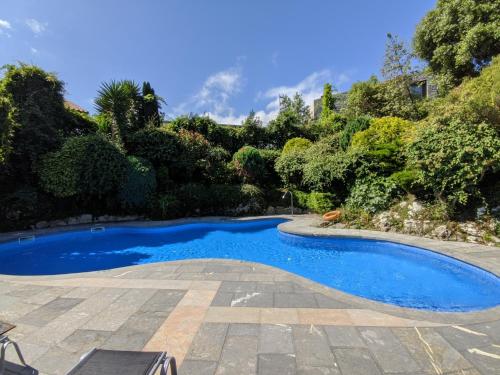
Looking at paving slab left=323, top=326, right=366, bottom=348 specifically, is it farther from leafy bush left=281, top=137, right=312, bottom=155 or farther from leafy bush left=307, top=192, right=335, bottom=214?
leafy bush left=281, top=137, right=312, bottom=155

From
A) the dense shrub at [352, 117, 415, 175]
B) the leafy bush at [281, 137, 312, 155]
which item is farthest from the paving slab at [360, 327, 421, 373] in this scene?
the leafy bush at [281, 137, 312, 155]

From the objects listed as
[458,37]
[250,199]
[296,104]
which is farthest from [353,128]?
[296,104]

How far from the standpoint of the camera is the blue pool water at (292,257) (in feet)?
14.9

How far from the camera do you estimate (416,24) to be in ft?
44.6

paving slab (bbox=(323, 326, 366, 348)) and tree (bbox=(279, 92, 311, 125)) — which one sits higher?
tree (bbox=(279, 92, 311, 125))

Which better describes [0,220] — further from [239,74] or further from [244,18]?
[239,74]

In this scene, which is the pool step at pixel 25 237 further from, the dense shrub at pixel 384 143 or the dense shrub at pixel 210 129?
the dense shrub at pixel 384 143

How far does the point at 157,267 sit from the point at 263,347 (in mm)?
3111

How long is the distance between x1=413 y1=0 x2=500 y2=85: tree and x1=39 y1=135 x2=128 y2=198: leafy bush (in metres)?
15.2

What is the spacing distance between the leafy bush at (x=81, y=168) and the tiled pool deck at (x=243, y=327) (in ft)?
18.0

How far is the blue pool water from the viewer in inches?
179

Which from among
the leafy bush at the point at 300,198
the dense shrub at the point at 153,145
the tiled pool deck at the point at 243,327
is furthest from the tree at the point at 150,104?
the tiled pool deck at the point at 243,327

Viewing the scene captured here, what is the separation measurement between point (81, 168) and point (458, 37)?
17.1 meters

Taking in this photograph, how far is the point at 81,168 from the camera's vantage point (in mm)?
9133
